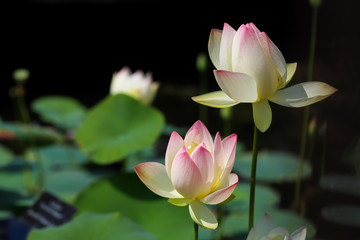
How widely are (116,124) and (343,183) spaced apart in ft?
1.83

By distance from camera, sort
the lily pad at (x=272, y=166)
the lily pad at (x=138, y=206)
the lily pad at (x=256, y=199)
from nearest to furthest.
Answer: the lily pad at (x=138, y=206)
the lily pad at (x=256, y=199)
the lily pad at (x=272, y=166)

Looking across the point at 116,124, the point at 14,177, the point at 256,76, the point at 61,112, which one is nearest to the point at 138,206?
the point at 116,124

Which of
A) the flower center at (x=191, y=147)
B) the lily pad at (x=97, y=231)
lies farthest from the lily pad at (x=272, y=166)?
the flower center at (x=191, y=147)

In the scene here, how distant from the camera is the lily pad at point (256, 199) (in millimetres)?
896

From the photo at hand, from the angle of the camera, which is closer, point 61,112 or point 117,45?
point 61,112

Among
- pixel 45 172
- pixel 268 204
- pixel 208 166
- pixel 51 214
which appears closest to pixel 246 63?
pixel 208 166

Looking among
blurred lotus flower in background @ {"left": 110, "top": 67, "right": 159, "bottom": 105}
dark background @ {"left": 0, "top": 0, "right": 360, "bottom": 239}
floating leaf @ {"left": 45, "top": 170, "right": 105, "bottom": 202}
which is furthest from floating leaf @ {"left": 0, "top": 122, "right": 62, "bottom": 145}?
dark background @ {"left": 0, "top": 0, "right": 360, "bottom": 239}

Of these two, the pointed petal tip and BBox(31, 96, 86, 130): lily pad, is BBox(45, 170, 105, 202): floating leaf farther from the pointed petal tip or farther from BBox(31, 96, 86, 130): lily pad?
the pointed petal tip

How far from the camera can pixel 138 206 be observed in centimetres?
71

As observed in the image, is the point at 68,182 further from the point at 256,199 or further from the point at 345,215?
the point at 345,215

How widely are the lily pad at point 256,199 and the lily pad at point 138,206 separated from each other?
0.74ft

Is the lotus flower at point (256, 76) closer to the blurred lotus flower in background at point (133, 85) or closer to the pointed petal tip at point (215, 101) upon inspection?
the pointed petal tip at point (215, 101)

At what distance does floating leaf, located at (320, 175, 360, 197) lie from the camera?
1.67 feet

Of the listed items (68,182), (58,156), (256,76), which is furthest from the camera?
(58,156)
